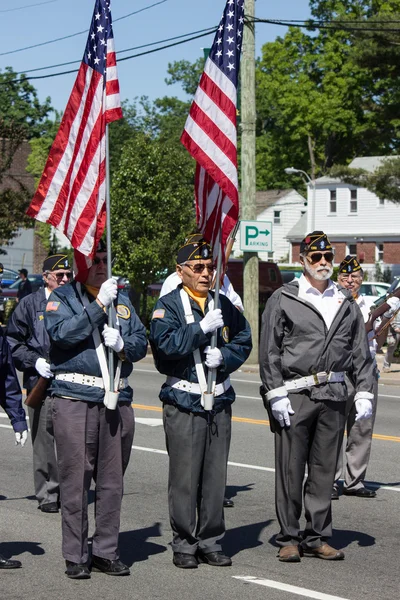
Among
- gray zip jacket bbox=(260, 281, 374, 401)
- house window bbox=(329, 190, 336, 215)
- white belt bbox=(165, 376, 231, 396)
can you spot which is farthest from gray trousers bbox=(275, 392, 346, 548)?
house window bbox=(329, 190, 336, 215)

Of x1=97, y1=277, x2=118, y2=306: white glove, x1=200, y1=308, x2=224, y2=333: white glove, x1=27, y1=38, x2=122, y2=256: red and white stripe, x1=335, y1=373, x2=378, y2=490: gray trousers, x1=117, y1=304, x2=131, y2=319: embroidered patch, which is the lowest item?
x1=335, y1=373, x2=378, y2=490: gray trousers

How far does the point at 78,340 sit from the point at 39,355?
2.57 metres

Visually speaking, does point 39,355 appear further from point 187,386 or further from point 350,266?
point 350,266

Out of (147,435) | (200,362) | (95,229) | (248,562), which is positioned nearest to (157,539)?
(248,562)

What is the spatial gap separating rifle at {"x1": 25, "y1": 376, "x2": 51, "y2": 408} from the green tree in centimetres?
2185

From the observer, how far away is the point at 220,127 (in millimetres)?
7738

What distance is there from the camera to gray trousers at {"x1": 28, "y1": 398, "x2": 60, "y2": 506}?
9.27 meters

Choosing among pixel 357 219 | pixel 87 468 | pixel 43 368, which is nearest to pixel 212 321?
pixel 87 468

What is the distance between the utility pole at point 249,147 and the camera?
23.1 m

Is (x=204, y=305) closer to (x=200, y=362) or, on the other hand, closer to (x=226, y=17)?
(x=200, y=362)

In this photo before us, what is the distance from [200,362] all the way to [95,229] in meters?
1.11

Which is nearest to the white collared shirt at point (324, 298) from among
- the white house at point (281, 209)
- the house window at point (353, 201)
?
the house window at point (353, 201)

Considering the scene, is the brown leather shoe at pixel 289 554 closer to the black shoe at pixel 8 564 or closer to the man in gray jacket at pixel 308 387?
the man in gray jacket at pixel 308 387

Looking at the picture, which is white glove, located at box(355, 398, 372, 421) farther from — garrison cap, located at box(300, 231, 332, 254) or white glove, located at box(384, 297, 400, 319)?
white glove, located at box(384, 297, 400, 319)
